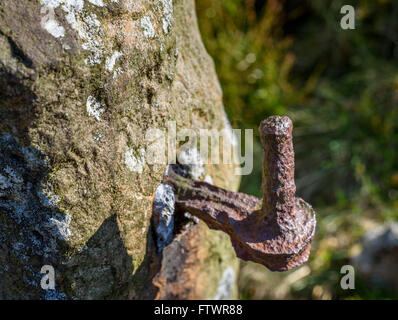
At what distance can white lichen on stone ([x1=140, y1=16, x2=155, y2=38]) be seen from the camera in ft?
2.10

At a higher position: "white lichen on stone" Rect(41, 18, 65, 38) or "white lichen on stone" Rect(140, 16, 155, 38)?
"white lichen on stone" Rect(140, 16, 155, 38)

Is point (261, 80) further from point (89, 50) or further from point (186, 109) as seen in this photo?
point (89, 50)

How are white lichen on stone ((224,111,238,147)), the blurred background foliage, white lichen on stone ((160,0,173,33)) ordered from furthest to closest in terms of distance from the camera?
the blurred background foliage → white lichen on stone ((224,111,238,147)) → white lichen on stone ((160,0,173,33))

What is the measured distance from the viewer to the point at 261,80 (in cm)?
213

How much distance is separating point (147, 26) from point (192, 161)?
302 millimetres

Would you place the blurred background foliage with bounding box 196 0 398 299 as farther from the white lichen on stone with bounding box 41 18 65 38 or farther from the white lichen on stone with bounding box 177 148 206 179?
the white lichen on stone with bounding box 41 18 65 38

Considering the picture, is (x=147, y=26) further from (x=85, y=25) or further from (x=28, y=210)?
(x=28, y=210)

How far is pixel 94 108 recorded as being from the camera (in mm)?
615

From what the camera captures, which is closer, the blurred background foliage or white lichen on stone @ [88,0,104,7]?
white lichen on stone @ [88,0,104,7]

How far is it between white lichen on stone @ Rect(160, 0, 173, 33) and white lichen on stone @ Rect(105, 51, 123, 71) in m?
0.11

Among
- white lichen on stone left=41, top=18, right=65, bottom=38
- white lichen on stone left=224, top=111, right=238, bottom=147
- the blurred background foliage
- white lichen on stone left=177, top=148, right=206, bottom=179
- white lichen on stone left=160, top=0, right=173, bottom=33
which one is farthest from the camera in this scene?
the blurred background foliage

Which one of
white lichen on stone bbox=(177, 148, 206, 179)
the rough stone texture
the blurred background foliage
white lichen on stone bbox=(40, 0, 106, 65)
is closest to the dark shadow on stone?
the rough stone texture

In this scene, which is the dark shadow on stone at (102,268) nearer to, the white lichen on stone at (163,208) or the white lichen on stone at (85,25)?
the white lichen on stone at (163,208)

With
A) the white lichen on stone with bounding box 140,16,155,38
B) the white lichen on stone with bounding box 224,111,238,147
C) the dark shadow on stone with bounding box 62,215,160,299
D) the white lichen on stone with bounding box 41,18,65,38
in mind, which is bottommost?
the dark shadow on stone with bounding box 62,215,160,299
